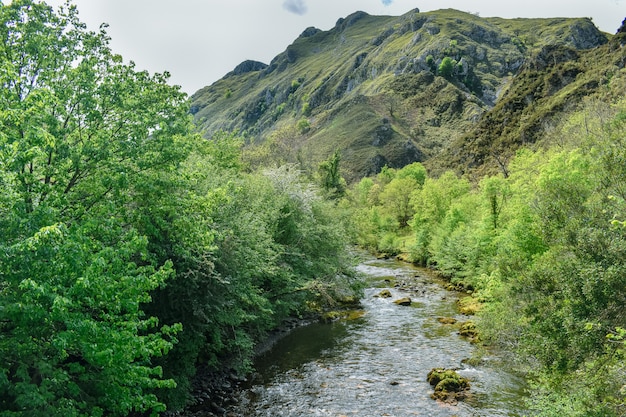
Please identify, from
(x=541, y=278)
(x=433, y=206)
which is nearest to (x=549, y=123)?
(x=433, y=206)

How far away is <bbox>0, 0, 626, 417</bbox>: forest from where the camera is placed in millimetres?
9750

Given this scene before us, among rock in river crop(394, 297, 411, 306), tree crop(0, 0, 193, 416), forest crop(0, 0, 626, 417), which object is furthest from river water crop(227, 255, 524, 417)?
tree crop(0, 0, 193, 416)

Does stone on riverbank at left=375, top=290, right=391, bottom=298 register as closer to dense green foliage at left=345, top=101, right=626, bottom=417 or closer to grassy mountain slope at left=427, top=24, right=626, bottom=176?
dense green foliage at left=345, top=101, right=626, bottom=417

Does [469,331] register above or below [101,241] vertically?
below

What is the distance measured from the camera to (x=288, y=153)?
7725 cm

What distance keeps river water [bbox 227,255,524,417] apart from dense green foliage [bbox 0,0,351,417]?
94.6 inches

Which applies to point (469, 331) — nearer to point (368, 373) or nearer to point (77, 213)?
point (368, 373)

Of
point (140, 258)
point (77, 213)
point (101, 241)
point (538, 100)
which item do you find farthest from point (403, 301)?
point (538, 100)

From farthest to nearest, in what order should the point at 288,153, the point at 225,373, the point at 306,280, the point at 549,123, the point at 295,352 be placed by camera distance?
the point at 549,123 → the point at 288,153 → the point at 306,280 → the point at 295,352 → the point at 225,373

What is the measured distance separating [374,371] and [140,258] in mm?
13414

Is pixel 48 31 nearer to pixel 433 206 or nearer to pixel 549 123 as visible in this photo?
pixel 433 206

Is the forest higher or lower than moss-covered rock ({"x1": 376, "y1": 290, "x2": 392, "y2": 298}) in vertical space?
higher

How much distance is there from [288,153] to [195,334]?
6048 cm

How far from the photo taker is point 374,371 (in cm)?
2305
